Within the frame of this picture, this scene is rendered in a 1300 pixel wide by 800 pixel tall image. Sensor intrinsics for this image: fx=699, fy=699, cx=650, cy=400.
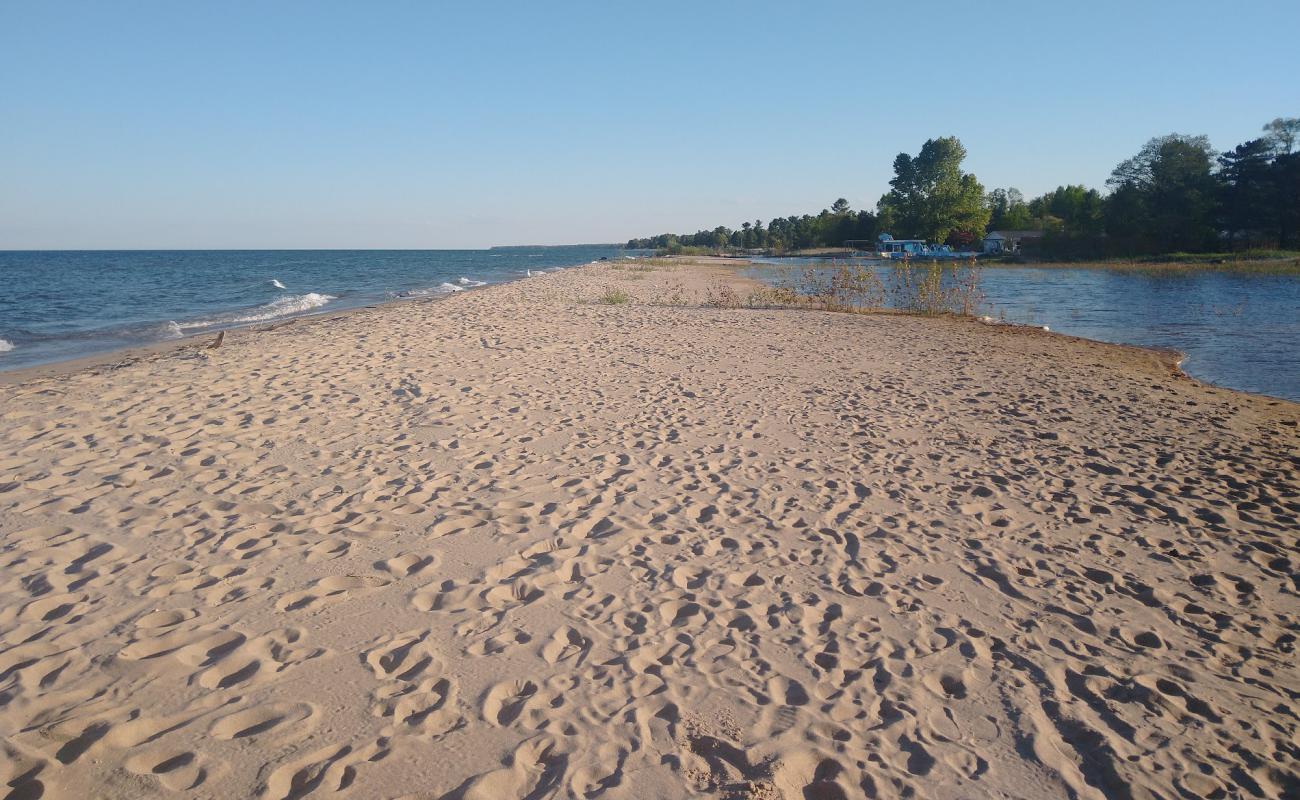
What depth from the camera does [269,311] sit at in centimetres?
2395

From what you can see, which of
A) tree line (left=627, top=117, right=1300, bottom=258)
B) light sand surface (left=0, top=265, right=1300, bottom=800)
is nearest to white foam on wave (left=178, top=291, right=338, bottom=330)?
light sand surface (left=0, top=265, right=1300, bottom=800)

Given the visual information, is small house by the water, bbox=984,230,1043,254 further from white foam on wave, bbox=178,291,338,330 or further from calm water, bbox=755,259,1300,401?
white foam on wave, bbox=178,291,338,330

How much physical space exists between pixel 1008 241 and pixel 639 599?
287 ft

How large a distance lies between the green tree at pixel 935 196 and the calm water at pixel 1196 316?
57174 millimetres

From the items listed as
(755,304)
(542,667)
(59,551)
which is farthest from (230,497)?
(755,304)

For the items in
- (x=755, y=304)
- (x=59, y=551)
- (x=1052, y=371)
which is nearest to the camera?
(x=59, y=551)

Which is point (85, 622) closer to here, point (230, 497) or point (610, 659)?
point (230, 497)

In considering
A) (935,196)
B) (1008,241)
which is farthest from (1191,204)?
(935,196)

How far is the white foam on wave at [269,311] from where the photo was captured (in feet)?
67.9

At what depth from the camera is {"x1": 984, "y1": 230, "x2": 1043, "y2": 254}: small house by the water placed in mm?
73938

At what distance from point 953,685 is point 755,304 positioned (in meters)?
18.7

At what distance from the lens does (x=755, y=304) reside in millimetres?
21484

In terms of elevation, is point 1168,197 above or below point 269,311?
above

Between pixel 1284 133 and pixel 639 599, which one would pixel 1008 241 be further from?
pixel 639 599
